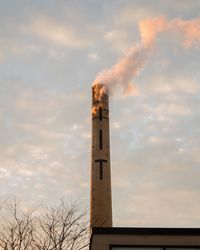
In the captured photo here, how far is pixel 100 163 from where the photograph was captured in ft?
168

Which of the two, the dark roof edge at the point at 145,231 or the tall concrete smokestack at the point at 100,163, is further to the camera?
the tall concrete smokestack at the point at 100,163

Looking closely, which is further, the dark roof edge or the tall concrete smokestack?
the tall concrete smokestack

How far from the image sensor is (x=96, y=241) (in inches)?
798

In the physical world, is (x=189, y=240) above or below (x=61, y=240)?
below

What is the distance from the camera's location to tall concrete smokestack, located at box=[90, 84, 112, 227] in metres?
48.8

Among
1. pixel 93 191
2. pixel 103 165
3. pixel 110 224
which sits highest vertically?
pixel 103 165

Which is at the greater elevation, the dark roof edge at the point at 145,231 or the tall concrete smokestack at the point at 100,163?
the tall concrete smokestack at the point at 100,163

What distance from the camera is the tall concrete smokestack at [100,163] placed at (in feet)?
160

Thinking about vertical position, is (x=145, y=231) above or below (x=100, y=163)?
below

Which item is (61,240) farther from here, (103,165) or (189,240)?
(103,165)

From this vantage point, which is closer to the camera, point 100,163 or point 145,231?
point 145,231

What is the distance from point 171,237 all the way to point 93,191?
98.5 ft

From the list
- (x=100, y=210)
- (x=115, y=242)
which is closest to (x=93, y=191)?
(x=100, y=210)

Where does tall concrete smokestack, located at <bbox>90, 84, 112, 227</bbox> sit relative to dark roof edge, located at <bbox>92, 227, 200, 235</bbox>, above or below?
above
